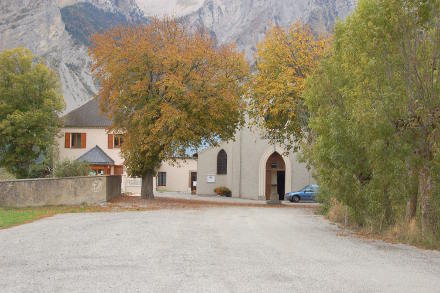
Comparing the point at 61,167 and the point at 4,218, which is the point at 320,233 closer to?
the point at 4,218

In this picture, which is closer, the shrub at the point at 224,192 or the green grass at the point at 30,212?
the green grass at the point at 30,212

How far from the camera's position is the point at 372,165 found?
1563cm

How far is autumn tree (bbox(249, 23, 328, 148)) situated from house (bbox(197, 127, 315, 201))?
14.9 meters

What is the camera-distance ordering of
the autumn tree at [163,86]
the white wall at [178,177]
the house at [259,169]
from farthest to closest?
the white wall at [178,177] → the house at [259,169] → the autumn tree at [163,86]

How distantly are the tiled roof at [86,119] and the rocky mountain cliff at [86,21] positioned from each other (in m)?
39.2

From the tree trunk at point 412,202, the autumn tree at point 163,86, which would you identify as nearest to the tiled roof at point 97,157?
the autumn tree at point 163,86

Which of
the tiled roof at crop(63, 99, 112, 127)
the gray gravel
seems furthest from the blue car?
the gray gravel

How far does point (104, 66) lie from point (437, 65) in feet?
71.4

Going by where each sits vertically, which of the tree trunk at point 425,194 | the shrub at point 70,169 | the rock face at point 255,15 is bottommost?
the tree trunk at point 425,194

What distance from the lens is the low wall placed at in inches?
954

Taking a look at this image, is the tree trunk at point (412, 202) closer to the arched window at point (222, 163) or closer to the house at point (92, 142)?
the arched window at point (222, 163)

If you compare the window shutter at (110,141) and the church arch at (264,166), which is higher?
the window shutter at (110,141)

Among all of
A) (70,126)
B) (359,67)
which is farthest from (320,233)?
(70,126)

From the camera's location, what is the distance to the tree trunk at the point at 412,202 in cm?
1516
